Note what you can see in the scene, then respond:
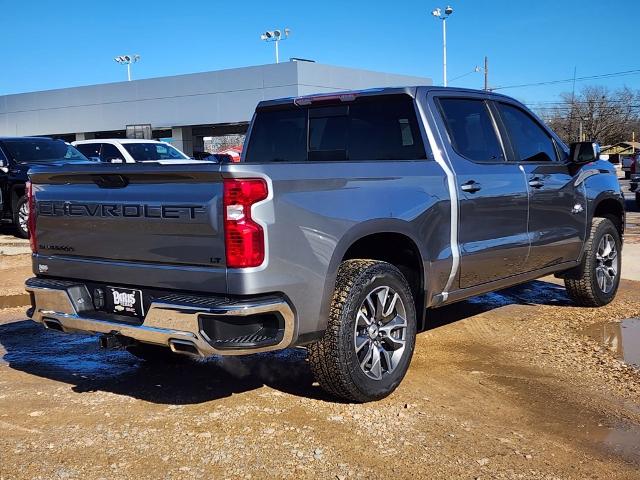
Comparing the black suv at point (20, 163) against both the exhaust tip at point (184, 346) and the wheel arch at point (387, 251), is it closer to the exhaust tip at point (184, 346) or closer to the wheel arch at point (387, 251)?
the wheel arch at point (387, 251)

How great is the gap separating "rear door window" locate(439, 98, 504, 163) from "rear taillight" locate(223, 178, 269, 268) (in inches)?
83.2

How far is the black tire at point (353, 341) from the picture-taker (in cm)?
400

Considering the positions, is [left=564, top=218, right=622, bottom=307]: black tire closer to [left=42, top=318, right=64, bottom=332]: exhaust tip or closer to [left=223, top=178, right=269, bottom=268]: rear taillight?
[left=223, top=178, right=269, bottom=268]: rear taillight

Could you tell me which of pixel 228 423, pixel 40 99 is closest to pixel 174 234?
pixel 228 423

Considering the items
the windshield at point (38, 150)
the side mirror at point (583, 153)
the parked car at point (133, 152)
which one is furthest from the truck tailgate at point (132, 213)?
the parked car at point (133, 152)

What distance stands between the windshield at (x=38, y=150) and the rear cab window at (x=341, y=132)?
7.55m

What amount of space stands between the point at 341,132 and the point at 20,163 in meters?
8.53

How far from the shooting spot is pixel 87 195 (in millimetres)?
4148

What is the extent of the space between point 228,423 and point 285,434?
388 millimetres

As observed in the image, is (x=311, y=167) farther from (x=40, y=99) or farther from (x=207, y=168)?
(x=40, y=99)

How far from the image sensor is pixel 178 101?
42969mm

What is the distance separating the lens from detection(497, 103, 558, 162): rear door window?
578 centimetres

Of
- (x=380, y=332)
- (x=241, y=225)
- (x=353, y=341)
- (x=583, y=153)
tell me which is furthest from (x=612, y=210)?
(x=241, y=225)

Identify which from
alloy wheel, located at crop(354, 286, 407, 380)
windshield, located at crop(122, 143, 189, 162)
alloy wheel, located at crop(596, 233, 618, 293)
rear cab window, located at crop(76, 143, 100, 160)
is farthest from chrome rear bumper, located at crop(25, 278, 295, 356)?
rear cab window, located at crop(76, 143, 100, 160)
